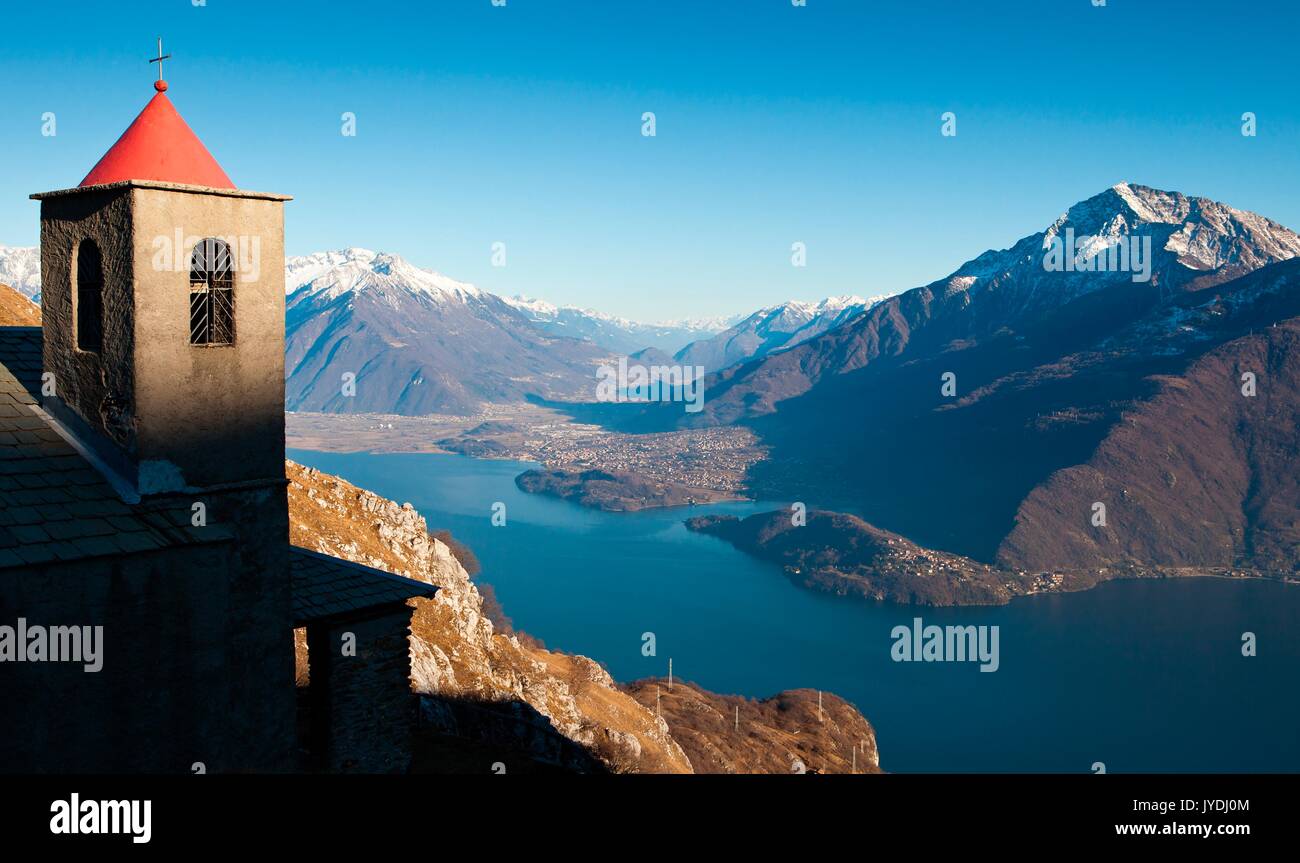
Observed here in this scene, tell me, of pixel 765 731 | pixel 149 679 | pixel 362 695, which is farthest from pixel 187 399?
pixel 765 731

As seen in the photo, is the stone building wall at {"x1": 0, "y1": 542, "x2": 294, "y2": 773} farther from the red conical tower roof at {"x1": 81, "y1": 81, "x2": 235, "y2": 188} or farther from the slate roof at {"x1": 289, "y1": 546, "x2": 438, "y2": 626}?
the red conical tower roof at {"x1": 81, "y1": 81, "x2": 235, "y2": 188}

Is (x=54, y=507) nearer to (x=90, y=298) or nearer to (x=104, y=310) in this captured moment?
(x=104, y=310)

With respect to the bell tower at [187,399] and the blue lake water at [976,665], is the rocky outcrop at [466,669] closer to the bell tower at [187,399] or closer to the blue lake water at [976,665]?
the bell tower at [187,399]

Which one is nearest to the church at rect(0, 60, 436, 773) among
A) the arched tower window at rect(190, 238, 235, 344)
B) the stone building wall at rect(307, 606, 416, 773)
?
the arched tower window at rect(190, 238, 235, 344)

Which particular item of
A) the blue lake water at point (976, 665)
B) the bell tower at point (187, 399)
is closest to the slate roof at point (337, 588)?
the bell tower at point (187, 399)
